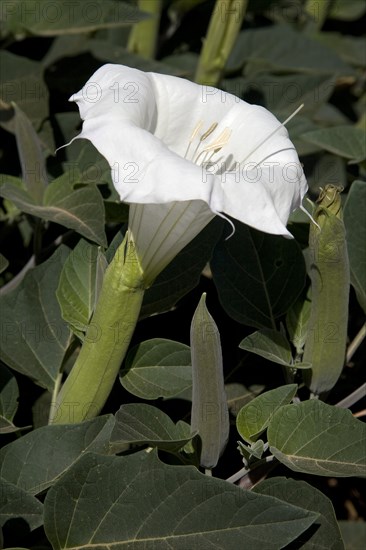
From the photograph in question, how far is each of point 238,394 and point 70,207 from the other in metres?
0.41

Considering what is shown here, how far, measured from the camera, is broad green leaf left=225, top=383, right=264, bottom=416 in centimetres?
136

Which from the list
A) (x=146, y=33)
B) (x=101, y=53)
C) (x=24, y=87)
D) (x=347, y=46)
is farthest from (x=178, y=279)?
(x=347, y=46)

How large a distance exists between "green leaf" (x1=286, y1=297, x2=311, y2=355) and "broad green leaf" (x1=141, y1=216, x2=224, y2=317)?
17 cm

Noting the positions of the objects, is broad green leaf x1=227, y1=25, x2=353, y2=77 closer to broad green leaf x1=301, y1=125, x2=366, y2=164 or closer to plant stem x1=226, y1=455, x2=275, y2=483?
broad green leaf x1=301, y1=125, x2=366, y2=164

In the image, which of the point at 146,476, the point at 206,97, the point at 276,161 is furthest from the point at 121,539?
the point at 206,97

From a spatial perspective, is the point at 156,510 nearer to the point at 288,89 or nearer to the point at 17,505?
the point at 17,505

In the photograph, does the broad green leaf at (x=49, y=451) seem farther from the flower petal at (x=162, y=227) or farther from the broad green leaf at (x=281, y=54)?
the broad green leaf at (x=281, y=54)

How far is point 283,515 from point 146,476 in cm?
17

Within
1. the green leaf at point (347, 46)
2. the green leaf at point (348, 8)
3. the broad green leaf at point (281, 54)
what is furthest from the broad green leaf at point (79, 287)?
the green leaf at point (348, 8)

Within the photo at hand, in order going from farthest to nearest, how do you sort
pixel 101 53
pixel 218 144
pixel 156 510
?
pixel 101 53
pixel 218 144
pixel 156 510

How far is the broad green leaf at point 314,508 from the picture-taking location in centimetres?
112

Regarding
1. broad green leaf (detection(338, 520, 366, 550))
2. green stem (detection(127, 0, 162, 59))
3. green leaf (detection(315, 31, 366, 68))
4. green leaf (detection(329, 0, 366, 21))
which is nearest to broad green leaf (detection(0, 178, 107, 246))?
broad green leaf (detection(338, 520, 366, 550))

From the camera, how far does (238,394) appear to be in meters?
1.38

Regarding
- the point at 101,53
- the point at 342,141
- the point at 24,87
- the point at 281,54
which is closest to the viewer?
the point at 342,141
